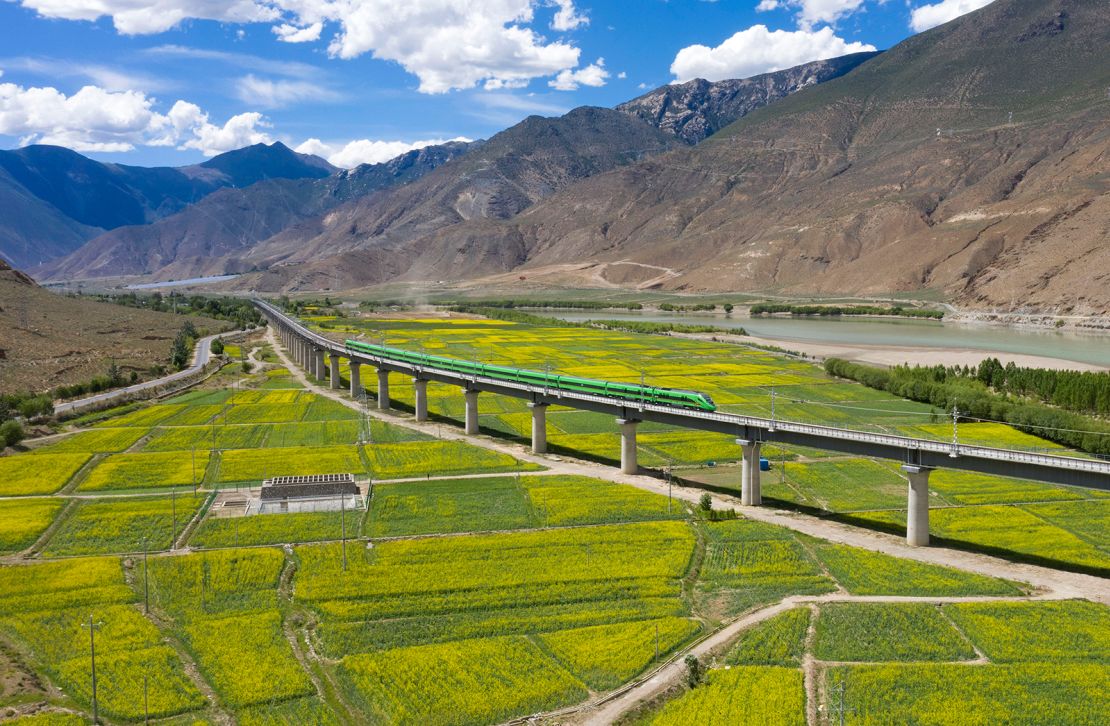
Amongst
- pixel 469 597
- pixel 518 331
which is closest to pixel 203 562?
pixel 469 597

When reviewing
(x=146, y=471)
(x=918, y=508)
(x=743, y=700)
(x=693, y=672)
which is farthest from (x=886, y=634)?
(x=146, y=471)

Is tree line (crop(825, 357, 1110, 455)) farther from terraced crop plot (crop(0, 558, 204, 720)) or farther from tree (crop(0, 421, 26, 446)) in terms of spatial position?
tree (crop(0, 421, 26, 446))

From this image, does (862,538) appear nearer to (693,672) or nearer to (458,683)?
(693,672)

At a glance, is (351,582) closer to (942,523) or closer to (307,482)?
(307,482)

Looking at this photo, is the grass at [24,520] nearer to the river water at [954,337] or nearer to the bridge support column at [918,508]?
the bridge support column at [918,508]

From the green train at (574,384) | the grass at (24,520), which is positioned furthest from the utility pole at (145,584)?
the green train at (574,384)

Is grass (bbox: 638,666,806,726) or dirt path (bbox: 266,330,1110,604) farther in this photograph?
dirt path (bbox: 266,330,1110,604)

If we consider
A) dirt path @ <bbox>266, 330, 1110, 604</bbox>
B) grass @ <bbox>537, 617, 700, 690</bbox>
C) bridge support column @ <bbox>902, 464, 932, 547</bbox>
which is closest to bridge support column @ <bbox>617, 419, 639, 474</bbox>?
dirt path @ <bbox>266, 330, 1110, 604</bbox>
